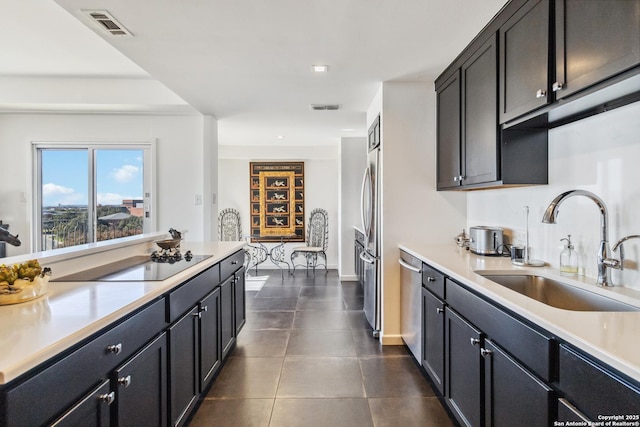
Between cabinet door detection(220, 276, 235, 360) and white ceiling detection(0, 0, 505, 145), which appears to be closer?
white ceiling detection(0, 0, 505, 145)

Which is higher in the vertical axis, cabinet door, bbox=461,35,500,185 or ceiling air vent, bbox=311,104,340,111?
ceiling air vent, bbox=311,104,340,111

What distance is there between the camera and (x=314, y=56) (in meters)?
2.48

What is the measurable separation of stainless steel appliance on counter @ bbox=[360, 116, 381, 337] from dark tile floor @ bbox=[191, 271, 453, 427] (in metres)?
0.24

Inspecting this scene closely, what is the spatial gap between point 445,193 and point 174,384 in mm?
2534

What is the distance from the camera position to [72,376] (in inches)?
39.5

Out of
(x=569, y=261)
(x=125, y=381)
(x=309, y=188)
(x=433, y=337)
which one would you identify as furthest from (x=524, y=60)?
(x=309, y=188)

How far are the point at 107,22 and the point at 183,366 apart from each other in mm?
2009

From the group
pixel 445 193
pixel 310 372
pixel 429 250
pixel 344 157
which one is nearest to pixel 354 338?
pixel 310 372

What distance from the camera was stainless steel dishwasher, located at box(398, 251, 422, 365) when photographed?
2.51m

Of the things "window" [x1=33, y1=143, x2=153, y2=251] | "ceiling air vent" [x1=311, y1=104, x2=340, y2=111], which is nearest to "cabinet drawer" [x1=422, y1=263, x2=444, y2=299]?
"ceiling air vent" [x1=311, y1=104, x2=340, y2=111]

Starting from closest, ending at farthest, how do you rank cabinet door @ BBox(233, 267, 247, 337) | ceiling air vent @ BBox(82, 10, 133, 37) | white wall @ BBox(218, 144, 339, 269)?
1. ceiling air vent @ BBox(82, 10, 133, 37)
2. cabinet door @ BBox(233, 267, 247, 337)
3. white wall @ BBox(218, 144, 339, 269)

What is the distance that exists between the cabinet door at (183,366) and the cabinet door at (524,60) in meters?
2.10

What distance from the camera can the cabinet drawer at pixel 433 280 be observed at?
80.9 inches

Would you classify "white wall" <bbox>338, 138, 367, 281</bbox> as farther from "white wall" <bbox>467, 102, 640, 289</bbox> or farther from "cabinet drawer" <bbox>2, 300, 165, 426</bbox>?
"cabinet drawer" <bbox>2, 300, 165, 426</bbox>
